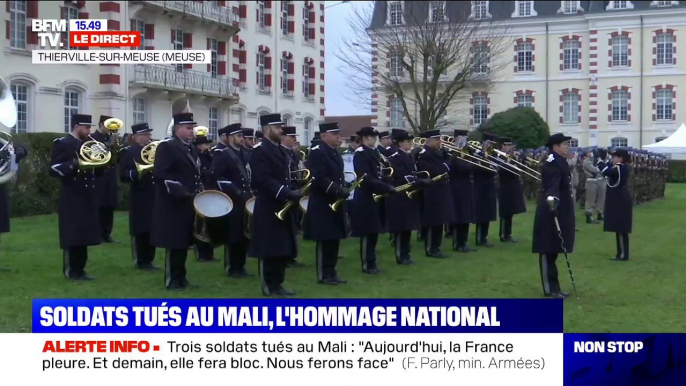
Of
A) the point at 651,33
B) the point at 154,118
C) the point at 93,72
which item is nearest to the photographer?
the point at 93,72

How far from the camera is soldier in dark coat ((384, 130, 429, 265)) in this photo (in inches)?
525

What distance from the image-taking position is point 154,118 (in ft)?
108

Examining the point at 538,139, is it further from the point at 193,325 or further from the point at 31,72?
the point at 193,325

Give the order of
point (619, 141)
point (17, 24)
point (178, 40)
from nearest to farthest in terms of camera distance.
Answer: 1. point (17, 24)
2. point (178, 40)
3. point (619, 141)

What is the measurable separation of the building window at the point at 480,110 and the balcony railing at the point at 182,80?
26.3 m

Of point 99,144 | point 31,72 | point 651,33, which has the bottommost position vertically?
point 99,144

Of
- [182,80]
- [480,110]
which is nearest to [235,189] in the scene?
[182,80]

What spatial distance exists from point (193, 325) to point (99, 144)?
520 centimetres

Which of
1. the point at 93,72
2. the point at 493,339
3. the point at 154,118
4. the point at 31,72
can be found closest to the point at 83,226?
the point at 493,339

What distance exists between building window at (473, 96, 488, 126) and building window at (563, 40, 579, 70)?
5.93 m

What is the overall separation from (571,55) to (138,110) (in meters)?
35.9

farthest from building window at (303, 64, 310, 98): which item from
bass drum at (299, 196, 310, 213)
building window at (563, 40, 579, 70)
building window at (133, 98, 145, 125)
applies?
bass drum at (299, 196, 310, 213)

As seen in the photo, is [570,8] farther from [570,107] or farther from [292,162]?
[292,162]

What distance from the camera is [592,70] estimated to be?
5766 cm
